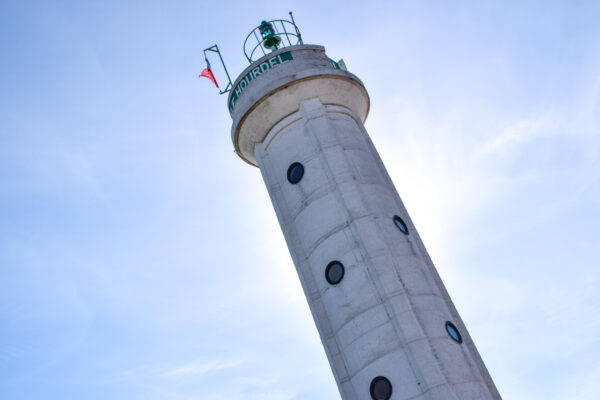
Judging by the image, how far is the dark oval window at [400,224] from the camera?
71.4 ft

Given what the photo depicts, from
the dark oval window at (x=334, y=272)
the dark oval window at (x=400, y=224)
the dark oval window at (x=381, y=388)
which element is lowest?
the dark oval window at (x=381, y=388)

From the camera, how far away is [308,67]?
25516 millimetres

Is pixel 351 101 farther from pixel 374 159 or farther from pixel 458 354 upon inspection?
pixel 458 354

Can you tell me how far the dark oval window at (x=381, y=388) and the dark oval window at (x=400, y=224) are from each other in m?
6.09

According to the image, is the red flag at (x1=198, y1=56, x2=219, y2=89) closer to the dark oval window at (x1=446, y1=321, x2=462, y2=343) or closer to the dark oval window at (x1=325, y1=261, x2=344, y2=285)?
the dark oval window at (x1=325, y1=261, x2=344, y2=285)

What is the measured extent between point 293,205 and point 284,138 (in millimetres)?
3340

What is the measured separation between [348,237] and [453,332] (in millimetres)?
5051

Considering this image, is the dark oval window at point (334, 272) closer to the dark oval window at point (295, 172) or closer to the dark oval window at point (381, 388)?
the dark oval window at point (381, 388)

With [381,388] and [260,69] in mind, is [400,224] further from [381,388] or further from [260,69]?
[260,69]

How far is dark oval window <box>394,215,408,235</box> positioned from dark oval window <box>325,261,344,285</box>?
3016 mm

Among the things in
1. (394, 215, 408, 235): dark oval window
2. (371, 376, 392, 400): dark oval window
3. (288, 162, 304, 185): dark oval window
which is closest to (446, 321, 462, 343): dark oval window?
(371, 376, 392, 400): dark oval window

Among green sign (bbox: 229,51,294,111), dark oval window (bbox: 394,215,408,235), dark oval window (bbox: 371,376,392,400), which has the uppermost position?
green sign (bbox: 229,51,294,111)

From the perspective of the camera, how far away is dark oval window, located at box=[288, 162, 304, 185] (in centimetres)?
2322

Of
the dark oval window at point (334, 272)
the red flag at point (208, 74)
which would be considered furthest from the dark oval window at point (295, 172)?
the red flag at point (208, 74)
